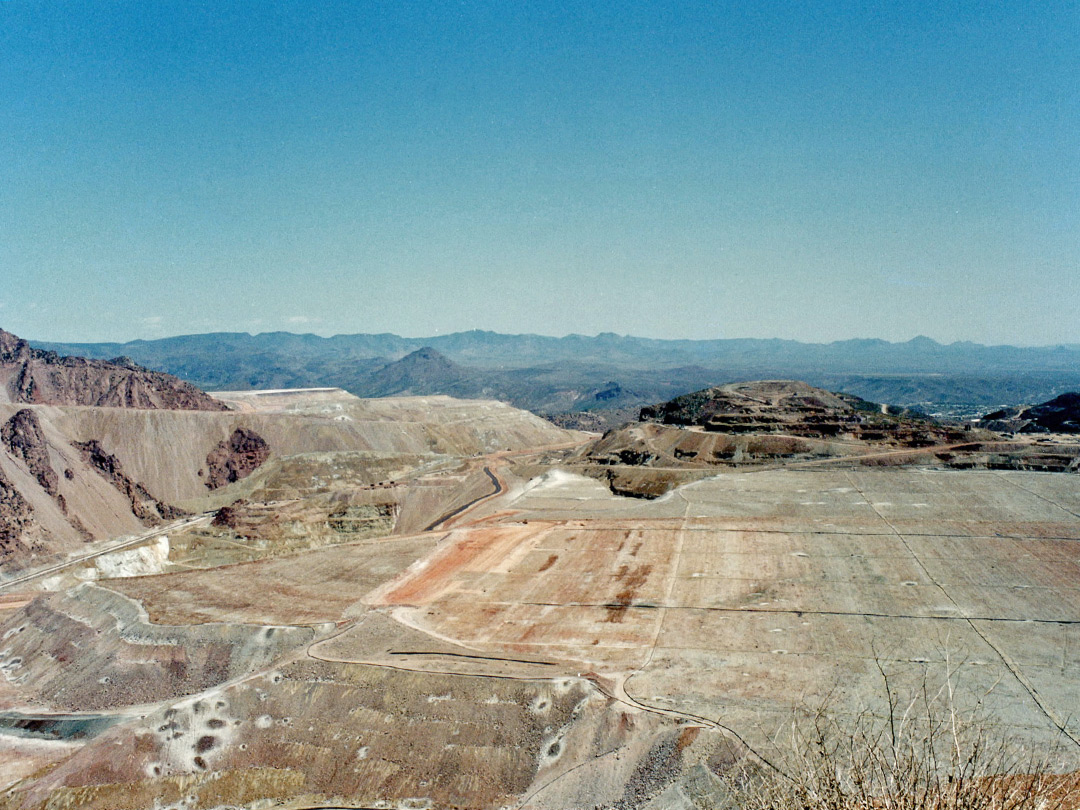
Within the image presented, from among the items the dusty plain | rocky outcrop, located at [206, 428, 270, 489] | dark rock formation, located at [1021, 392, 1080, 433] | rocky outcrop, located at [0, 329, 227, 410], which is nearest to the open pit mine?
the dusty plain

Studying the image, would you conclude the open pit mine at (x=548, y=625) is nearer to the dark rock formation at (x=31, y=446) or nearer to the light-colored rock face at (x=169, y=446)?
the dark rock formation at (x=31, y=446)

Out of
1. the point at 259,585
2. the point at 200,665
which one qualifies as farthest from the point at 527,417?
the point at 200,665

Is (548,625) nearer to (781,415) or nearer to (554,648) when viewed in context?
(554,648)

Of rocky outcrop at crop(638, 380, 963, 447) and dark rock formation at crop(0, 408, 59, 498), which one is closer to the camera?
rocky outcrop at crop(638, 380, 963, 447)

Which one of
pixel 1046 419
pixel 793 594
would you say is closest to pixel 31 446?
pixel 793 594

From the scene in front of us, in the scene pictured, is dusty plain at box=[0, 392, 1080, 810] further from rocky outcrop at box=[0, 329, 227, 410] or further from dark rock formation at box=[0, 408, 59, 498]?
rocky outcrop at box=[0, 329, 227, 410]

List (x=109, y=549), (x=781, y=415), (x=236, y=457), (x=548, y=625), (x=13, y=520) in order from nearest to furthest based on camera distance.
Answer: (x=548, y=625), (x=13, y=520), (x=109, y=549), (x=781, y=415), (x=236, y=457)

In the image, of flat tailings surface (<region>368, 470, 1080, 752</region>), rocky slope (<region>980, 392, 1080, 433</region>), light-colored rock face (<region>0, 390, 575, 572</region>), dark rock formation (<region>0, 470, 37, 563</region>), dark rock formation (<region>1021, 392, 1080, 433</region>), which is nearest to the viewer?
flat tailings surface (<region>368, 470, 1080, 752</region>)
